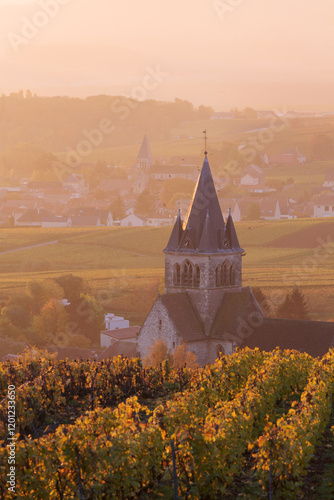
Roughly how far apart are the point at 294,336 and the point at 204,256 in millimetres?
7873

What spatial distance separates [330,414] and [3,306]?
56533mm

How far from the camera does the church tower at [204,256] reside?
185 ft

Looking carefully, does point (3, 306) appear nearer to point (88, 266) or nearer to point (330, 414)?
point (88, 266)

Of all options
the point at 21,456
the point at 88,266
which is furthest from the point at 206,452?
the point at 88,266

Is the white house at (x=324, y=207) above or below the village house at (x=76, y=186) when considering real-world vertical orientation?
below

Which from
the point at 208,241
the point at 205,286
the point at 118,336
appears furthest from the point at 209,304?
the point at 118,336

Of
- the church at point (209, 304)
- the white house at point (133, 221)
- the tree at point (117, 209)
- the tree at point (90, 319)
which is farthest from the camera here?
the tree at point (117, 209)

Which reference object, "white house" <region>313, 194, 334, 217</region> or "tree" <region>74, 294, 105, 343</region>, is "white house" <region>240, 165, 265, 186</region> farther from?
"tree" <region>74, 294, 105, 343</region>

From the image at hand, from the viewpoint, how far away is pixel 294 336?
52688 mm

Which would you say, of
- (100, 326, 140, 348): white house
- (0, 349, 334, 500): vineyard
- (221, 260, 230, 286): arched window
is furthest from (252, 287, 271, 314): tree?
(0, 349, 334, 500): vineyard

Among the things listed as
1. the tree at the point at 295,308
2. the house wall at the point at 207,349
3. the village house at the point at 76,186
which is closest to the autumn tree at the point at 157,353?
the house wall at the point at 207,349

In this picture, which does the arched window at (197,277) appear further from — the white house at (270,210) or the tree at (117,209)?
the tree at (117,209)

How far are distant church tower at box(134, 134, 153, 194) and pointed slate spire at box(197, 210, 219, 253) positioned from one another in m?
123

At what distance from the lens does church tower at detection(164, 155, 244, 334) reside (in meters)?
56.5
